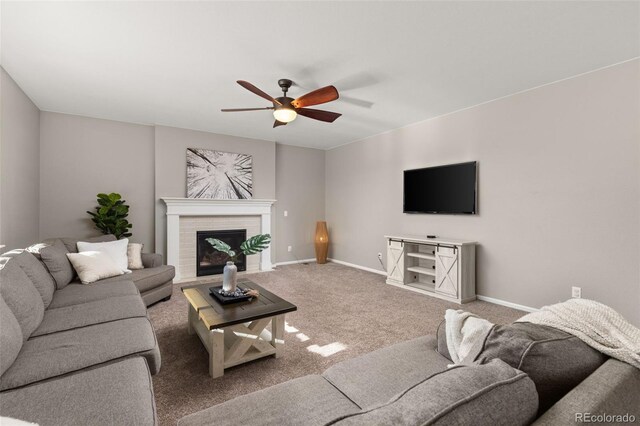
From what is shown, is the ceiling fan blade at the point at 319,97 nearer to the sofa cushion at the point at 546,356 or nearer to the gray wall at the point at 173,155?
the sofa cushion at the point at 546,356

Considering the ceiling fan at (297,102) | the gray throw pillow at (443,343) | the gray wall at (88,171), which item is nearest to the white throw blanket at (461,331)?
the gray throw pillow at (443,343)

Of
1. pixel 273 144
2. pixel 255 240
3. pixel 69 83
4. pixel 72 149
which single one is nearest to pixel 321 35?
pixel 255 240

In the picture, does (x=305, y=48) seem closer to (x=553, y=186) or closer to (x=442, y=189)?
(x=442, y=189)

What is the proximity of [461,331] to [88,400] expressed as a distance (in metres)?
1.54

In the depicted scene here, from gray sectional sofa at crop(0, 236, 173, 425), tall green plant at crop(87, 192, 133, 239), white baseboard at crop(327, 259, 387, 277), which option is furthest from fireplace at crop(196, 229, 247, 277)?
gray sectional sofa at crop(0, 236, 173, 425)

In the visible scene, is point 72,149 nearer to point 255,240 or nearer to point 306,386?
point 255,240

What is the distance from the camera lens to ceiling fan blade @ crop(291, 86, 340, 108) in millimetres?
2673

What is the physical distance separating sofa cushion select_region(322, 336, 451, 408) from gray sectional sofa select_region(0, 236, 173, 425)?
755mm

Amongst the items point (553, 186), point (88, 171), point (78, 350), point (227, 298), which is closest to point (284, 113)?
point (227, 298)

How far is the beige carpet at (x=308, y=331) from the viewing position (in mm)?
1944

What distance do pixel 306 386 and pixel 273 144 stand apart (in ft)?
17.0

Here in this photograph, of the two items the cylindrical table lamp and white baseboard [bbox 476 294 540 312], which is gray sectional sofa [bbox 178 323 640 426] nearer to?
white baseboard [bbox 476 294 540 312]

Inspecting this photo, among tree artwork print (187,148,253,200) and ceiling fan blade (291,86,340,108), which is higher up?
ceiling fan blade (291,86,340,108)

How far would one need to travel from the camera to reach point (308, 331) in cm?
284
